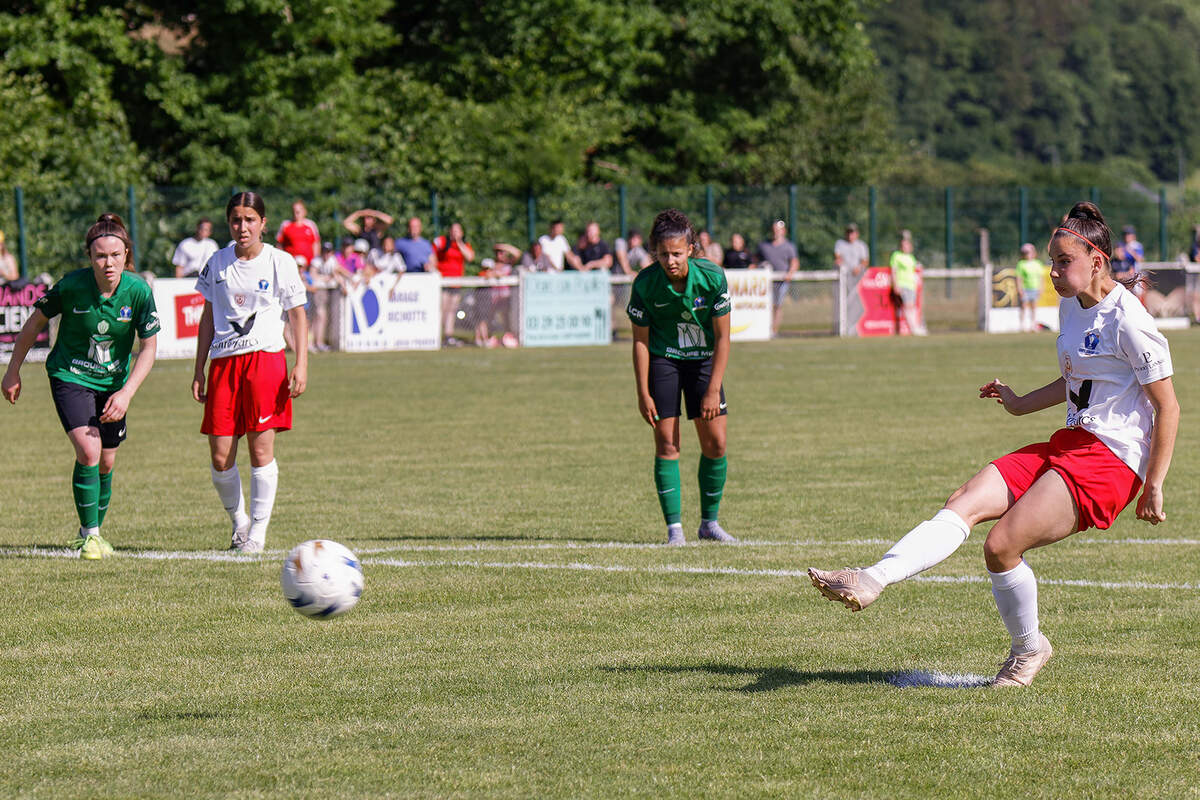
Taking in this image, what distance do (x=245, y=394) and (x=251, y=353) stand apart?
22cm

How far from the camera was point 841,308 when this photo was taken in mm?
31656

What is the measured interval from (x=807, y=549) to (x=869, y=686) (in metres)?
3.05

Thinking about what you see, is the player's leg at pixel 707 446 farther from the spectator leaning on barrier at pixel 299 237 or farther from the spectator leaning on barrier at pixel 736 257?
the spectator leaning on barrier at pixel 736 257

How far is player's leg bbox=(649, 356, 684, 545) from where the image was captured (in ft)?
31.8

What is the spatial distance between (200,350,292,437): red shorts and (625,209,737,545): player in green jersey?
198 cm

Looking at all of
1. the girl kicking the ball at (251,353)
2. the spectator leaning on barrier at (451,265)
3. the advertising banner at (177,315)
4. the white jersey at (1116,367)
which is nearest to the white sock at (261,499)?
the girl kicking the ball at (251,353)

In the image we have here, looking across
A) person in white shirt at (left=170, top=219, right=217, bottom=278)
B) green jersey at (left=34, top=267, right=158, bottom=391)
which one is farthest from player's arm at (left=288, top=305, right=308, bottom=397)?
person in white shirt at (left=170, top=219, right=217, bottom=278)

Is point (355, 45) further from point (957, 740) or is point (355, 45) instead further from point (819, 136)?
point (957, 740)

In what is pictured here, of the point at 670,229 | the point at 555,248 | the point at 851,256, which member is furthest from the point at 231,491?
the point at 851,256

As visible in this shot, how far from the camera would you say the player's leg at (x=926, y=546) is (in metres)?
5.54

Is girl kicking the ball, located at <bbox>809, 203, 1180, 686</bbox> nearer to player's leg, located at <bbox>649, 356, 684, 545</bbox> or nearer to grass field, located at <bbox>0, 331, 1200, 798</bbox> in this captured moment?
grass field, located at <bbox>0, 331, 1200, 798</bbox>

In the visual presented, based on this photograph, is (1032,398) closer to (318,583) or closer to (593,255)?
(318,583)

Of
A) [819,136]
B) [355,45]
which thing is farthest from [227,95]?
[819,136]

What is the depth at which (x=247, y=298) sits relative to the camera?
9.20 metres
